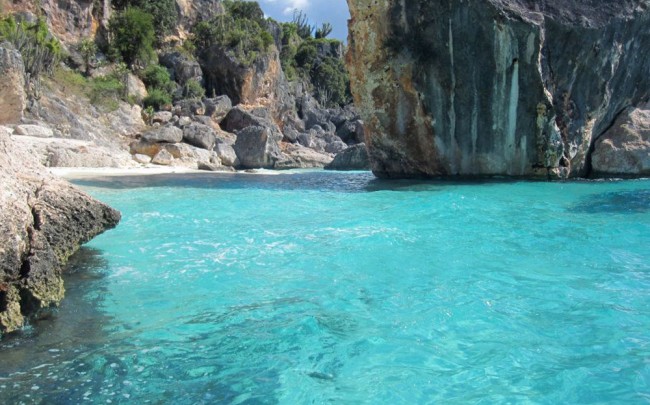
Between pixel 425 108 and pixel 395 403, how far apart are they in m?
15.3

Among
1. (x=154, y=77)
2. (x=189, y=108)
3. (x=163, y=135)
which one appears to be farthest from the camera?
(x=154, y=77)

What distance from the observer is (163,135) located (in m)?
29.2

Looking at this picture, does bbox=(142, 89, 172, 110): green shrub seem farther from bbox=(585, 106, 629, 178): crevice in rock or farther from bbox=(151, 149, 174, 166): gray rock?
bbox=(585, 106, 629, 178): crevice in rock

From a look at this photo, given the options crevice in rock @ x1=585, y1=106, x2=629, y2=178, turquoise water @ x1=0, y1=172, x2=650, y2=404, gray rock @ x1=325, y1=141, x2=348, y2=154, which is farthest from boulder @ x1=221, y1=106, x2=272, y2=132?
turquoise water @ x1=0, y1=172, x2=650, y2=404

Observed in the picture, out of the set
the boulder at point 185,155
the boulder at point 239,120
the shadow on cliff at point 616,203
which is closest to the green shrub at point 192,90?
the boulder at point 239,120

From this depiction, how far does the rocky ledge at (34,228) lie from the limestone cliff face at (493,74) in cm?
1327

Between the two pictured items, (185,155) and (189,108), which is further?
(189,108)

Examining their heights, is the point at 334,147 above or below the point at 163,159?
above

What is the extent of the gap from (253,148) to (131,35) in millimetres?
14560

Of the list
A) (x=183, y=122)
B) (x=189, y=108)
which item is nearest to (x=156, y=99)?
(x=189, y=108)

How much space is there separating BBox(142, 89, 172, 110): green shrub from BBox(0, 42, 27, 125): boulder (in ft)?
46.7

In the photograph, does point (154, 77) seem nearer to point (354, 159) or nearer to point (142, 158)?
point (142, 158)

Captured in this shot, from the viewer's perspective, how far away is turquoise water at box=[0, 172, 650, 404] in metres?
3.30

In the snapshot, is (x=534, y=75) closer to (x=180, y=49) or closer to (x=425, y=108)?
(x=425, y=108)
